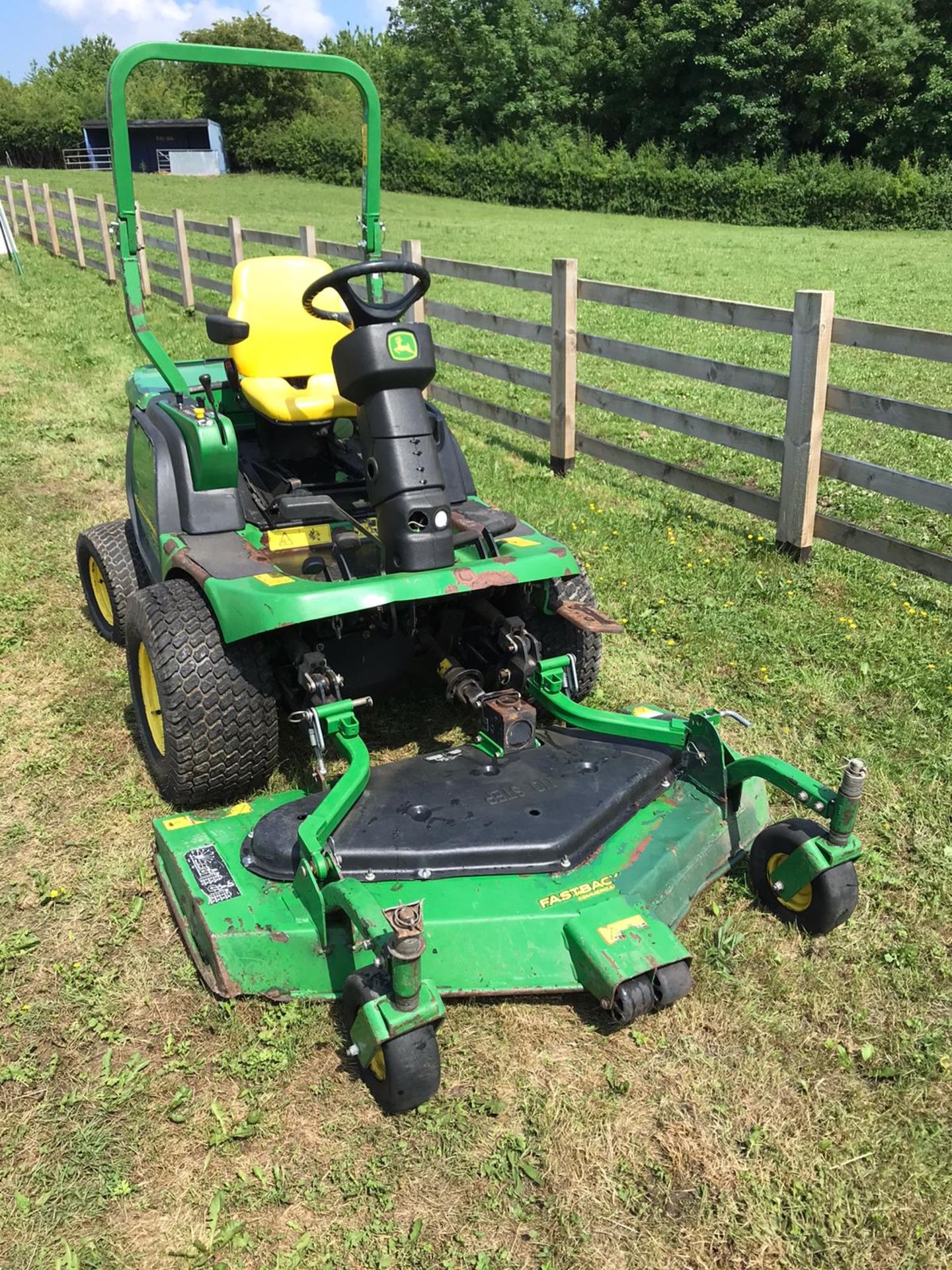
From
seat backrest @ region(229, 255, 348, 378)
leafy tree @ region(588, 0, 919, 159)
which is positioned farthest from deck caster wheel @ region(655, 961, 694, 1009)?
leafy tree @ region(588, 0, 919, 159)

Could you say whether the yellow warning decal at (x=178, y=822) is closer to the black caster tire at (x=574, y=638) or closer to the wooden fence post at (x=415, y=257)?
the black caster tire at (x=574, y=638)

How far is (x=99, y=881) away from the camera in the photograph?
10.2ft

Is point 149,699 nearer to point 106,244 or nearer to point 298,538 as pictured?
point 298,538

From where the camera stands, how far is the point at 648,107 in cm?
4016

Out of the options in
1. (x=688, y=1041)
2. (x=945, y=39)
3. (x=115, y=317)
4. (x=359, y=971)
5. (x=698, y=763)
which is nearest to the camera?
(x=359, y=971)

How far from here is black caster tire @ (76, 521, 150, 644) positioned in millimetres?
4426

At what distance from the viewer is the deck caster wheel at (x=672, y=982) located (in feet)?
8.09

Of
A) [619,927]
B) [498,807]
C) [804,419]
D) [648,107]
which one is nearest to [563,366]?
[804,419]

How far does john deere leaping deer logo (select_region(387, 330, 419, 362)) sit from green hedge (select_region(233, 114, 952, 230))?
2948 cm

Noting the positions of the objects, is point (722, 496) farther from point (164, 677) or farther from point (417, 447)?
point (164, 677)

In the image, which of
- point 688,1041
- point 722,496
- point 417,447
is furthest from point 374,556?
point 722,496

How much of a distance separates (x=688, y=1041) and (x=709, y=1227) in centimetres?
48

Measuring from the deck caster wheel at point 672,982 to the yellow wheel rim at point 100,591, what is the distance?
2953mm

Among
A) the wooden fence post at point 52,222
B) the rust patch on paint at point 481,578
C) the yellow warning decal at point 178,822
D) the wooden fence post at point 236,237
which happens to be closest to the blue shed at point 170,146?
the wooden fence post at point 52,222
